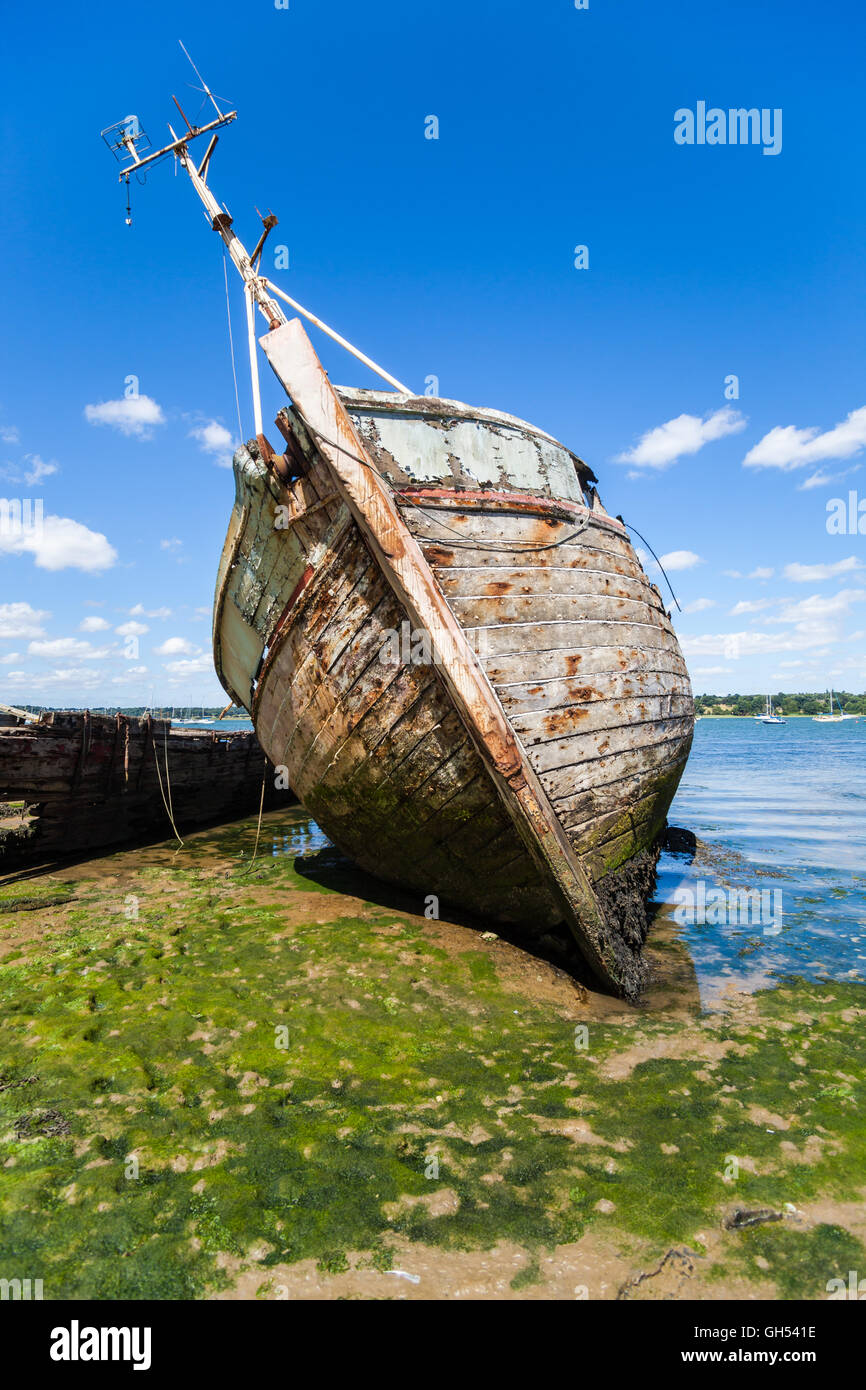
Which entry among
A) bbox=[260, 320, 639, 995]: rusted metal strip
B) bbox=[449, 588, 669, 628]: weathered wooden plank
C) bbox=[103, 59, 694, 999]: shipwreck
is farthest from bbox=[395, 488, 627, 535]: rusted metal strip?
bbox=[449, 588, 669, 628]: weathered wooden plank

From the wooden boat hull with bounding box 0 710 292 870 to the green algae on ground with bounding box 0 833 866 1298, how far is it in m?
3.78

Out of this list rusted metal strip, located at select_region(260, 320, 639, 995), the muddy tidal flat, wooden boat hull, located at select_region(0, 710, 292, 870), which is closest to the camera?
the muddy tidal flat

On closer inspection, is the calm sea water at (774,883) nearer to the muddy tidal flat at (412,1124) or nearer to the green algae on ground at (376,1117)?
the muddy tidal flat at (412,1124)

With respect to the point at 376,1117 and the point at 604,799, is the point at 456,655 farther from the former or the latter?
the point at 376,1117

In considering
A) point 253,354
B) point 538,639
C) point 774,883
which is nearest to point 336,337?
point 253,354

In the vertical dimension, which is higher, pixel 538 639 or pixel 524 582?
pixel 524 582

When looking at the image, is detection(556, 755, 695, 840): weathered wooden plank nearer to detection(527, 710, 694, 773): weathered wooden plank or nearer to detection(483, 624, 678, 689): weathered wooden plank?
detection(527, 710, 694, 773): weathered wooden plank

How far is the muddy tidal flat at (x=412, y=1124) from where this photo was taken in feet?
7.86

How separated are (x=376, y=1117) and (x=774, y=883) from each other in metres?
7.15

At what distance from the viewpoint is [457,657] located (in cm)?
455

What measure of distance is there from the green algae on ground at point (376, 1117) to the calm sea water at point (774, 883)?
2.34ft

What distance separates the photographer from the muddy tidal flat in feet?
7.86

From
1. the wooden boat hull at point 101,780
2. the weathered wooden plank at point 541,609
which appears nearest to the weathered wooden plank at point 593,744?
the weathered wooden plank at point 541,609
